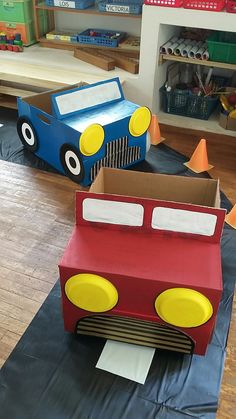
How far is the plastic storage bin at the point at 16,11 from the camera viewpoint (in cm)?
269

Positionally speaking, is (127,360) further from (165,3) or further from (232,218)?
(165,3)

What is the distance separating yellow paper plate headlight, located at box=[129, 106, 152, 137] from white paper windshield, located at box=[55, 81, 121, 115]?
0.23 meters

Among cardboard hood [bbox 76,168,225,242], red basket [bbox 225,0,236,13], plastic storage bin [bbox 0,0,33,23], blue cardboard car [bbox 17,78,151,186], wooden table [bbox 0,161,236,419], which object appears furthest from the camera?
plastic storage bin [bbox 0,0,33,23]

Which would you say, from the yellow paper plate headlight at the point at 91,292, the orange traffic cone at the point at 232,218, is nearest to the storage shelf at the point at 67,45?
the orange traffic cone at the point at 232,218

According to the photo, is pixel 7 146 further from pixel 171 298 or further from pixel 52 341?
pixel 171 298

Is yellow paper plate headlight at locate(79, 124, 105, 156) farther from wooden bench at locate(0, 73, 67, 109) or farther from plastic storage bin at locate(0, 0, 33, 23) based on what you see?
plastic storage bin at locate(0, 0, 33, 23)

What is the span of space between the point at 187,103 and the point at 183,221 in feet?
5.39

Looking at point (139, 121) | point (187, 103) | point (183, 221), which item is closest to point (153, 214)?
point (183, 221)

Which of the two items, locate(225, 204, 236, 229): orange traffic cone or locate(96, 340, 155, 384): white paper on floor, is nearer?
locate(96, 340, 155, 384): white paper on floor

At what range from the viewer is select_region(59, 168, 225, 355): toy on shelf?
3.35 ft

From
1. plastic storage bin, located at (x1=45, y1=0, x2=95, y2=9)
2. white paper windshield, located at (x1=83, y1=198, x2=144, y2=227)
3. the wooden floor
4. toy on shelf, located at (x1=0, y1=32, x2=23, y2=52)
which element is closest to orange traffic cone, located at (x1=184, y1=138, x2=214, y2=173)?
the wooden floor

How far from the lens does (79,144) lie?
5.69 feet

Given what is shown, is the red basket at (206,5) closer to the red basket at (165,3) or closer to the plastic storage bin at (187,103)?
the red basket at (165,3)

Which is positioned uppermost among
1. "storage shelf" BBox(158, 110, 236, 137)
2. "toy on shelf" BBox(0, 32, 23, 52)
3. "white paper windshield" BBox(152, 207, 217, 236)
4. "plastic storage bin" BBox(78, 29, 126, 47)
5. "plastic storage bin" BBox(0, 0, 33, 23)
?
"plastic storage bin" BBox(0, 0, 33, 23)
